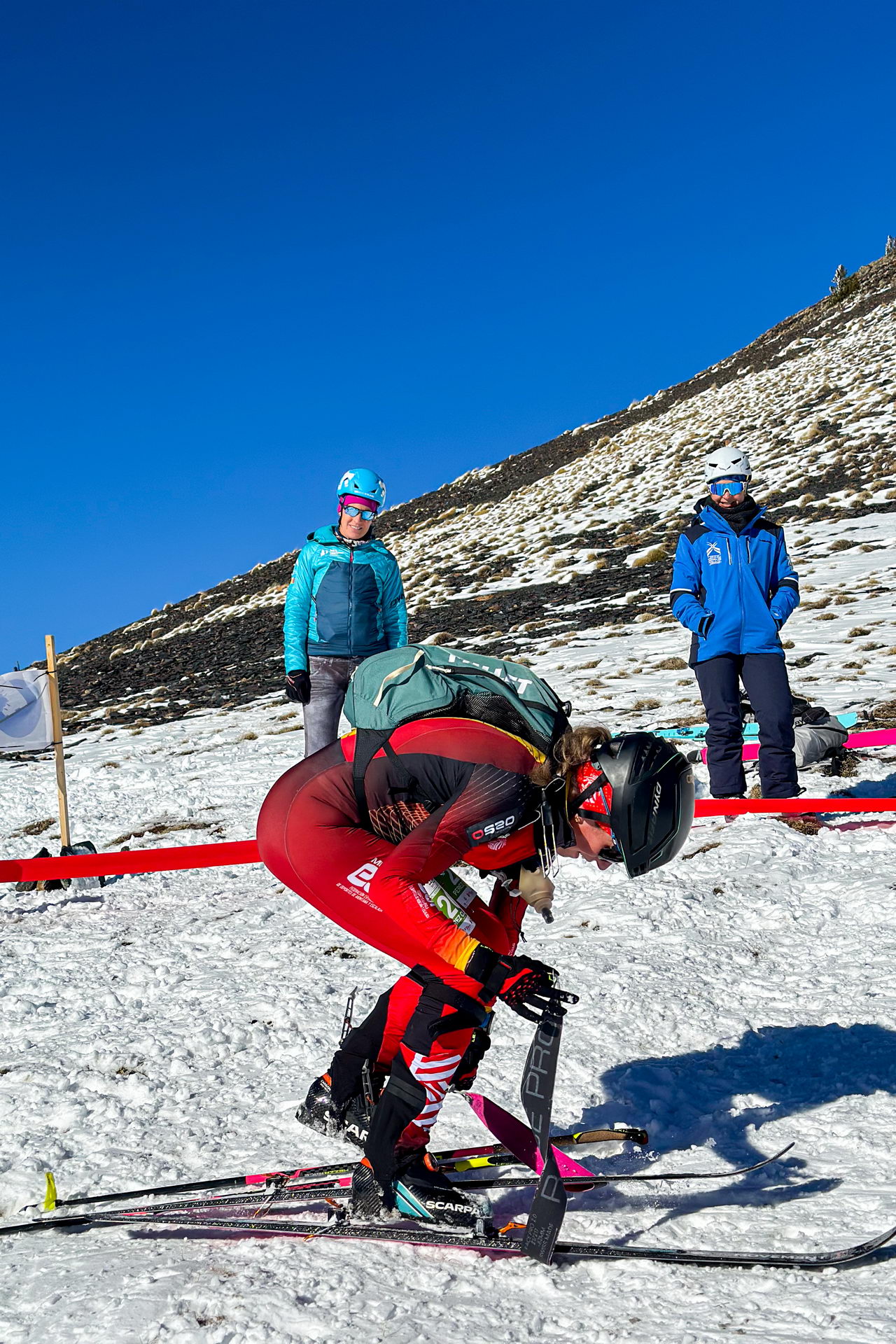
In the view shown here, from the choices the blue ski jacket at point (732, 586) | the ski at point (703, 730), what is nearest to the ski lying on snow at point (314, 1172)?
the blue ski jacket at point (732, 586)

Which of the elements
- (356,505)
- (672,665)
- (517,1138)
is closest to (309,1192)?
(517,1138)

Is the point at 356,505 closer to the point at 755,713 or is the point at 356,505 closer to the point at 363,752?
the point at 755,713

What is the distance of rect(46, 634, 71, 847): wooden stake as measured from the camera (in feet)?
24.4

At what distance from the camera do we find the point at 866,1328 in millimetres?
2539

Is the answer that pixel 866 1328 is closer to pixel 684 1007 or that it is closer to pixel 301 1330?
pixel 301 1330

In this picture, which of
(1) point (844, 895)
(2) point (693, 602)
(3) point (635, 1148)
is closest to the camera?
(3) point (635, 1148)

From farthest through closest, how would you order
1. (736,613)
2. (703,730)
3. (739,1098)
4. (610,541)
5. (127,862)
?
(610,541) → (703,730) → (736,613) → (127,862) → (739,1098)

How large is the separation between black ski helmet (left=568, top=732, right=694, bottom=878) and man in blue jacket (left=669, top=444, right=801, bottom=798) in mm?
3546

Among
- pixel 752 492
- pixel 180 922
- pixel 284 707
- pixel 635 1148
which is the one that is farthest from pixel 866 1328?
pixel 752 492

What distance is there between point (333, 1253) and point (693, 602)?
4819mm

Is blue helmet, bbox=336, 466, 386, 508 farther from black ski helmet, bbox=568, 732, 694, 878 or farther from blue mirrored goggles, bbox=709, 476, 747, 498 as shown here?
black ski helmet, bbox=568, 732, 694, 878

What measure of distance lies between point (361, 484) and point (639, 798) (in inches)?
165

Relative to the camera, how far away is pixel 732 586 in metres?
6.71

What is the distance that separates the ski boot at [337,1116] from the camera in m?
3.72
